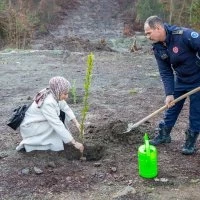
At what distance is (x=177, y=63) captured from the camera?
15.1 ft

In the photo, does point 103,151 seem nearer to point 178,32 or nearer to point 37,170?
point 37,170

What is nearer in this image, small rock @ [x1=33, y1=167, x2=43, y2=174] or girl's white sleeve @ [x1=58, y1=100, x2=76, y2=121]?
small rock @ [x1=33, y1=167, x2=43, y2=174]

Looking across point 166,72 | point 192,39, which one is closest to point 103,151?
point 166,72

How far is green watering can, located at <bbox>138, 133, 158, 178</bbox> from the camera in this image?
4.24 meters

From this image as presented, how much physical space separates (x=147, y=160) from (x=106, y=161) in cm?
66

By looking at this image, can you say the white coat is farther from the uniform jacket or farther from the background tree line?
the background tree line

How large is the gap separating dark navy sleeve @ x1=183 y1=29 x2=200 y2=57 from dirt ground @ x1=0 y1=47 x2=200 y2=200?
129 centimetres

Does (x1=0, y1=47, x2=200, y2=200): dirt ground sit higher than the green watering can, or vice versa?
the green watering can

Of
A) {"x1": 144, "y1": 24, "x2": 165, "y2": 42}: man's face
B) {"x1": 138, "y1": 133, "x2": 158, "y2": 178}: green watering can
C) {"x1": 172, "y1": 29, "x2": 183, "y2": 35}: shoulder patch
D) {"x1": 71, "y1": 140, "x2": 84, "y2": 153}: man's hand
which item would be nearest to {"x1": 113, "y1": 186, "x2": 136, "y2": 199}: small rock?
{"x1": 138, "y1": 133, "x2": 158, "y2": 178}: green watering can

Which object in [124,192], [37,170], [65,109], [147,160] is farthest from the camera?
[65,109]

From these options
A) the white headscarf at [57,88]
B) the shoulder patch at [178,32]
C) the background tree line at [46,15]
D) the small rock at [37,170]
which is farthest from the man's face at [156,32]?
the background tree line at [46,15]

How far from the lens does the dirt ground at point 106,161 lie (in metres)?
4.20

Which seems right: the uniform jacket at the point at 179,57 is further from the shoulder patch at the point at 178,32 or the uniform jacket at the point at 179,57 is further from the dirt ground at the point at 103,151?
the dirt ground at the point at 103,151

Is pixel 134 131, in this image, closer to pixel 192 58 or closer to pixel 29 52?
pixel 192 58
